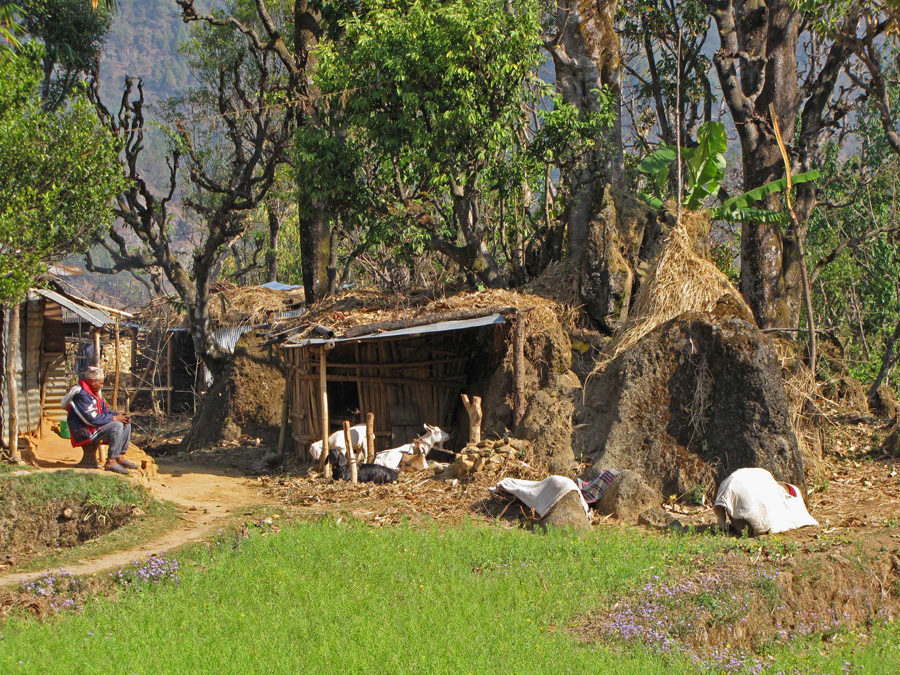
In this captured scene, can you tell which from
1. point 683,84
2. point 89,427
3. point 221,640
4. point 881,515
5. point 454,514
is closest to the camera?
point 221,640

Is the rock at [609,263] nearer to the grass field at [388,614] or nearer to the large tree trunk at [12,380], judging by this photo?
the grass field at [388,614]

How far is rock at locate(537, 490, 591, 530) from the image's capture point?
9.23m

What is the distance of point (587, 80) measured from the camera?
15977 mm

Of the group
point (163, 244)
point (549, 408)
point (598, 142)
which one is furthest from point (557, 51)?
point (163, 244)

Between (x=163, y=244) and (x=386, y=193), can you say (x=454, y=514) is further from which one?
(x=163, y=244)

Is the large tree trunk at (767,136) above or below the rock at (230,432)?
above

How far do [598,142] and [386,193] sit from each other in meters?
3.89

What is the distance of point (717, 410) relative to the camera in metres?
10.4

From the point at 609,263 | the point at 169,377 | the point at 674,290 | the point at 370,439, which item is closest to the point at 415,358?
the point at 370,439

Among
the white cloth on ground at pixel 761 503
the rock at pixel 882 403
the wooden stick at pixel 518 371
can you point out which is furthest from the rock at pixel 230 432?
the rock at pixel 882 403

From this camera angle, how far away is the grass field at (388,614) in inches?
233

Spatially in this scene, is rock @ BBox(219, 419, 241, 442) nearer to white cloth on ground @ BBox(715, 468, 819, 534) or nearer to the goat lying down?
the goat lying down

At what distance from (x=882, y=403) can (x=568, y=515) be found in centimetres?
733

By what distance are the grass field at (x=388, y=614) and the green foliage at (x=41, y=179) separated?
18.3ft
